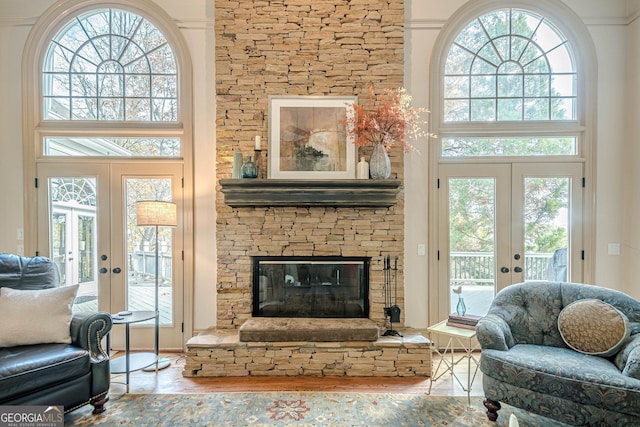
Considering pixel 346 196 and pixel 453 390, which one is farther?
pixel 346 196

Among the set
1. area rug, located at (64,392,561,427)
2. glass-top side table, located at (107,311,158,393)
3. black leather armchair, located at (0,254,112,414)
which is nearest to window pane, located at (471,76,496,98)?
area rug, located at (64,392,561,427)

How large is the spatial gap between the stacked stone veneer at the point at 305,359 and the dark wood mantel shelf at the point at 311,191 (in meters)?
1.37

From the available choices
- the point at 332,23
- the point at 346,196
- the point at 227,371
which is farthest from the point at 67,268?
the point at 332,23

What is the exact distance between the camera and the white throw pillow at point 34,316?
2408 mm

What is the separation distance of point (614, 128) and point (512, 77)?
3.99 feet

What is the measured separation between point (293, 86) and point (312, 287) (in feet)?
7.17

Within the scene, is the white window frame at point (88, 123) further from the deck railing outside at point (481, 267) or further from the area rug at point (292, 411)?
the deck railing outside at point (481, 267)

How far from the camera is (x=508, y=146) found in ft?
12.6

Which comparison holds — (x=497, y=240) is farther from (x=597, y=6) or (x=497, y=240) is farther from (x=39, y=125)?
(x=39, y=125)

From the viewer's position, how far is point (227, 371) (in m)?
3.16

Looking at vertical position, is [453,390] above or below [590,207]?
below

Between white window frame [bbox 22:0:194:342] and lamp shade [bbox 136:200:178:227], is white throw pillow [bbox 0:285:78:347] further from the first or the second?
white window frame [bbox 22:0:194:342]

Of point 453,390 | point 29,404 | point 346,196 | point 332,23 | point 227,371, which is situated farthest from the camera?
point 332,23

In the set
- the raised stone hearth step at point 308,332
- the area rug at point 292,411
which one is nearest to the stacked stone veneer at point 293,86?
the raised stone hearth step at point 308,332
